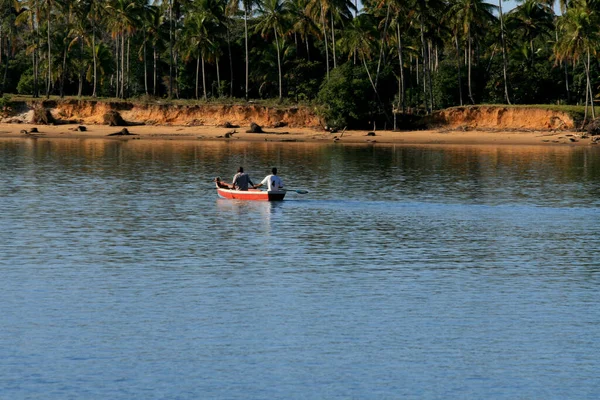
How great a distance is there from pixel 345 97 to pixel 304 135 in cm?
591

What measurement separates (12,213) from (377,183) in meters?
22.5

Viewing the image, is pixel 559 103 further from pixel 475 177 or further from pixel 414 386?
pixel 414 386

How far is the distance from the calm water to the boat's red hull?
502mm

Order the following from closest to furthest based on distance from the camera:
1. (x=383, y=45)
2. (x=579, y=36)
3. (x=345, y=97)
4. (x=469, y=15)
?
(x=579, y=36) < (x=469, y=15) < (x=345, y=97) < (x=383, y=45)

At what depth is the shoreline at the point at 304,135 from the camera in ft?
301

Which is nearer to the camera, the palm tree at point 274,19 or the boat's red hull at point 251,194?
the boat's red hull at point 251,194

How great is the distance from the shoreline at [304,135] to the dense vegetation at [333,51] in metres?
3.53

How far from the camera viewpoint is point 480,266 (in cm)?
3200

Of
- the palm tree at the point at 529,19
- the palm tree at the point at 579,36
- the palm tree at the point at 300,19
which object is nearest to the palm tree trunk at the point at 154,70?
the palm tree at the point at 300,19

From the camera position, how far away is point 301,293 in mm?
27328

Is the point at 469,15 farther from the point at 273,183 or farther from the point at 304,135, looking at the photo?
the point at 273,183

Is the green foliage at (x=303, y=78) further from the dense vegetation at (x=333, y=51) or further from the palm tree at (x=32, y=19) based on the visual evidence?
the palm tree at (x=32, y=19)

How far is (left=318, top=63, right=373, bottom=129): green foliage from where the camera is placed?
3789 inches

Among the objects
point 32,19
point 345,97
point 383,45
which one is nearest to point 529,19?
point 383,45
